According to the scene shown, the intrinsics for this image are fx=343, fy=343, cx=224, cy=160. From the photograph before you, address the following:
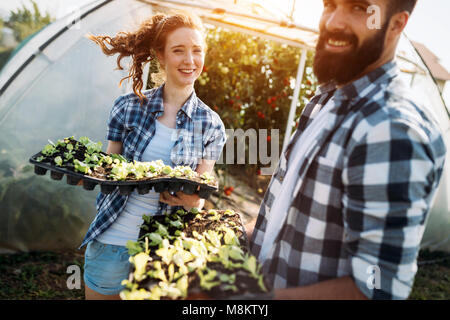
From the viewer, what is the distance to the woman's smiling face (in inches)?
70.9

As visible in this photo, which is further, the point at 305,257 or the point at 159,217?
the point at 159,217

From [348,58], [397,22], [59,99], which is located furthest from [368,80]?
[59,99]

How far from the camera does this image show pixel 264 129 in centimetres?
539

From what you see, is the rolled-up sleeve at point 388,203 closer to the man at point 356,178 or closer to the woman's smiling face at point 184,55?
the man at point 356,178

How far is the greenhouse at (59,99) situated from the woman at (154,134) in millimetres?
1065

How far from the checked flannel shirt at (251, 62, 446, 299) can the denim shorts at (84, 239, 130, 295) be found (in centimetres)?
88

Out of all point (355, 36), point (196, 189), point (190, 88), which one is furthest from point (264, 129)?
point (355, 36)

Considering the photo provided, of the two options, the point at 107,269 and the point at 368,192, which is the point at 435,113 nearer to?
the point at 368,192

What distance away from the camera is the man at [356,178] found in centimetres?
83

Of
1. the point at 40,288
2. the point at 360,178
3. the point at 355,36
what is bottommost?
the point at 40,288

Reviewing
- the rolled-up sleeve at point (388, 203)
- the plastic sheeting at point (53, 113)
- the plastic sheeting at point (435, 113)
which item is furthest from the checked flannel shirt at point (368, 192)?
the plastic sheeting at point (435, 113)

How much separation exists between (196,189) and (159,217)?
0.70 feet
